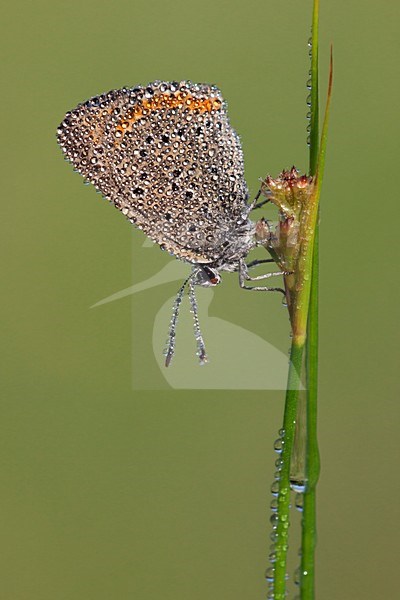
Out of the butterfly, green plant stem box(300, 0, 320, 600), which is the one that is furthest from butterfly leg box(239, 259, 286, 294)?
green plant stem box(300, 0, 320, 600)

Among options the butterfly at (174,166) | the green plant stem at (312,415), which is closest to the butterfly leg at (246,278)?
the butterfly at (174,166)

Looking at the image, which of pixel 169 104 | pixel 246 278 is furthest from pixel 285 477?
pixel 169 104

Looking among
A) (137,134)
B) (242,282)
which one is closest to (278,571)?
(242,282)

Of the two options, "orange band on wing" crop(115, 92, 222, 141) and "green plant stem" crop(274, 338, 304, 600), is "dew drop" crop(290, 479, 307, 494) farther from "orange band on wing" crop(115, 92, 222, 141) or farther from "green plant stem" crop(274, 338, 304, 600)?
"orange band on wing" crop(115, 92, 222, 141)

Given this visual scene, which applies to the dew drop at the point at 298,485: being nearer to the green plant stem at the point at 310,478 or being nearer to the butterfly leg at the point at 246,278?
the green plant stem at the point at 310,478

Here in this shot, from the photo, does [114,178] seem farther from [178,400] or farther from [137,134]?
[178,400]

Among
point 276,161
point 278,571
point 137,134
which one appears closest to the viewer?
point 278,571
